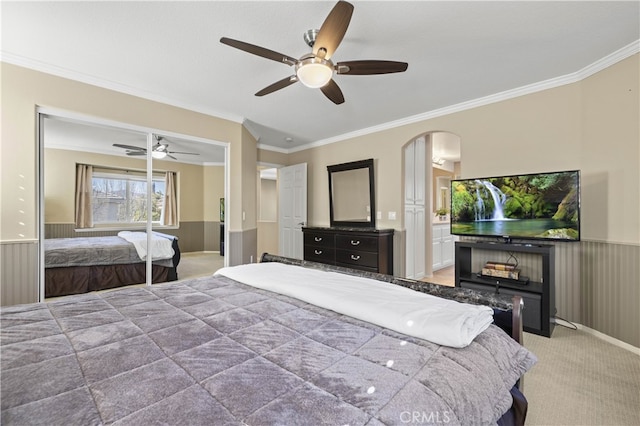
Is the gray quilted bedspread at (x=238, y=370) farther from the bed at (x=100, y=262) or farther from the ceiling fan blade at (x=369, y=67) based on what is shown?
the bed at (x=100, y=262)

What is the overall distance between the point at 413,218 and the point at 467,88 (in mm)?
2218

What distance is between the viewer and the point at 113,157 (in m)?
3.50

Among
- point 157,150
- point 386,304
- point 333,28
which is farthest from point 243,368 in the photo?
point 157,150

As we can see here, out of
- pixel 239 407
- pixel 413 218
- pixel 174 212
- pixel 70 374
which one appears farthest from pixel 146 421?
pixel 413 218

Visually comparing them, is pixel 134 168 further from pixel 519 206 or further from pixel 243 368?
pixel 519 206

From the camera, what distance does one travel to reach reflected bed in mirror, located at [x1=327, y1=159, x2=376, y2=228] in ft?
16.0

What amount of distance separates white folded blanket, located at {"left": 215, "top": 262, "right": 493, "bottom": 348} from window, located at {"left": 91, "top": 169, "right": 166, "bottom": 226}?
92.7 inches

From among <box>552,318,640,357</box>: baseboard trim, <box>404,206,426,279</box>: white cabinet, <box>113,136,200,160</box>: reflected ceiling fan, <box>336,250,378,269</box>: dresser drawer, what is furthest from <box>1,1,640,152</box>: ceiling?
<box>552,318,640,357</box>: baseboard trim

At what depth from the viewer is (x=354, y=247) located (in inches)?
180

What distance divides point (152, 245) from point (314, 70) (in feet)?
9.84

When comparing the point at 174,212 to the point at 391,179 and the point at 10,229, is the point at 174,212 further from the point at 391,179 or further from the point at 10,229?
the point at 391,179

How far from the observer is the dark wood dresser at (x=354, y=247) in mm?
4328

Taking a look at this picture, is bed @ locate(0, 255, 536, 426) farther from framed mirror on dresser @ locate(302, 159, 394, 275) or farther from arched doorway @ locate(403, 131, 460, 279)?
arched doorway @ locate(403, 131, 460, 279)

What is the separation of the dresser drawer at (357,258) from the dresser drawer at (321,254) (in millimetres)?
129
